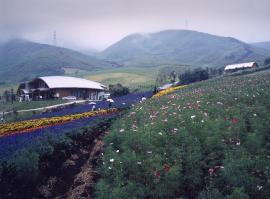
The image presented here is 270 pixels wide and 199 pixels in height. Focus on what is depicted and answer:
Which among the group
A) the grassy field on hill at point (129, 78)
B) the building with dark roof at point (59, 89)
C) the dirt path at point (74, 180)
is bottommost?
the dirt path at point (74, 180)

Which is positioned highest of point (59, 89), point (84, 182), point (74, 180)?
point (59, 89)

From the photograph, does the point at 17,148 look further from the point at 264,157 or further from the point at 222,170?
the point at 264,157

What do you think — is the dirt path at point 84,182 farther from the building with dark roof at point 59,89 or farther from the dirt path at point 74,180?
the building with dark roof at point 59,89

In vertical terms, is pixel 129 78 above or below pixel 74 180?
above

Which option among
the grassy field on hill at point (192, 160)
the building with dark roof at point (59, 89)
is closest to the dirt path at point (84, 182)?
the grassy field on hill at point (192, 160)

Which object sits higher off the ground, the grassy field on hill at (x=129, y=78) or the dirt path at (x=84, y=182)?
the grassy field on hill at (x=129, y=78)

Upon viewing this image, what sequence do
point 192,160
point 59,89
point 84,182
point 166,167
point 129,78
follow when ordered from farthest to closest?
1. point 129,78
2. point 59,89
3. point 84,182
4. point 192,160
5. point 166,167

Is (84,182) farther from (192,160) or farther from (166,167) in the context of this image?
(192,160)

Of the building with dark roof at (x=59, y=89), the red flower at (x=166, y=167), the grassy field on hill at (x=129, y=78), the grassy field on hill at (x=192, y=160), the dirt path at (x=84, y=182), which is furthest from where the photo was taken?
the grassy field on hill at (x=129, y=78)

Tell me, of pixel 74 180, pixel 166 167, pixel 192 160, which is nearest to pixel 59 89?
pixel 74 180

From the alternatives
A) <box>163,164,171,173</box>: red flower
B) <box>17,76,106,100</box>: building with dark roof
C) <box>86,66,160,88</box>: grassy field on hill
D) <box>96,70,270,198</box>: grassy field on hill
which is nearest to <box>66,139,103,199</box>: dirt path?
<box>96,70,270,198</box>: grassy field on hill

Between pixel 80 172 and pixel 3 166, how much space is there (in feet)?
11.4

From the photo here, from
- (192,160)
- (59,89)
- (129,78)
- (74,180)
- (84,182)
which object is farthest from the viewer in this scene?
(129,78)

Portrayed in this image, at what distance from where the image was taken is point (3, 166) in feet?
36.3
